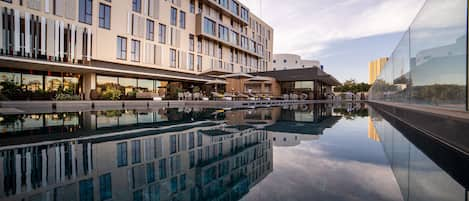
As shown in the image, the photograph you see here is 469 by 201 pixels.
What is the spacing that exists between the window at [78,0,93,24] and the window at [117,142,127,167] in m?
18.6

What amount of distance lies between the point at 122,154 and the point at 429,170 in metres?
3.67

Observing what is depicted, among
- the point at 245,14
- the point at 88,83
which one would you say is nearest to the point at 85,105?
the point at 88,83

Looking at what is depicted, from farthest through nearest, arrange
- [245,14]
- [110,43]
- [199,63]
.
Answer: [245,14] < [199,63] < [110,43]

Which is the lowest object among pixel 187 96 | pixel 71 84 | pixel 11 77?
pixel 187 96

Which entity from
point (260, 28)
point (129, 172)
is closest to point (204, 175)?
point (129, 172)

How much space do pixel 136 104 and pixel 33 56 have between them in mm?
7794

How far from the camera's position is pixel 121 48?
65.0 feet

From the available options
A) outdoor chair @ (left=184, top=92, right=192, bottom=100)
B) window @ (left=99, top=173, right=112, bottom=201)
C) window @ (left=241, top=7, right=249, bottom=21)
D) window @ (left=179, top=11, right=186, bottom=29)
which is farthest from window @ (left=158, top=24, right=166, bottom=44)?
window @ (left=99, top=173, right=112, bottom=201)

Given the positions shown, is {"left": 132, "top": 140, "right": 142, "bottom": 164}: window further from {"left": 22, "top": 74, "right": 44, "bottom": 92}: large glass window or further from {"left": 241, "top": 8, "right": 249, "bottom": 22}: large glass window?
{"left": 241, "top": 8, "right": 249, "bottom": 22}: large glass window

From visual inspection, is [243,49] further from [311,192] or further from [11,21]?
[311,192]

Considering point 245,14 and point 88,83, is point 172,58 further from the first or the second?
point 245,14

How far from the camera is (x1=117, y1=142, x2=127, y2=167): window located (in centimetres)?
261

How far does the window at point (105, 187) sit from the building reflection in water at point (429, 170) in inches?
94.0

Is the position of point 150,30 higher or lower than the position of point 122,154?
higher
